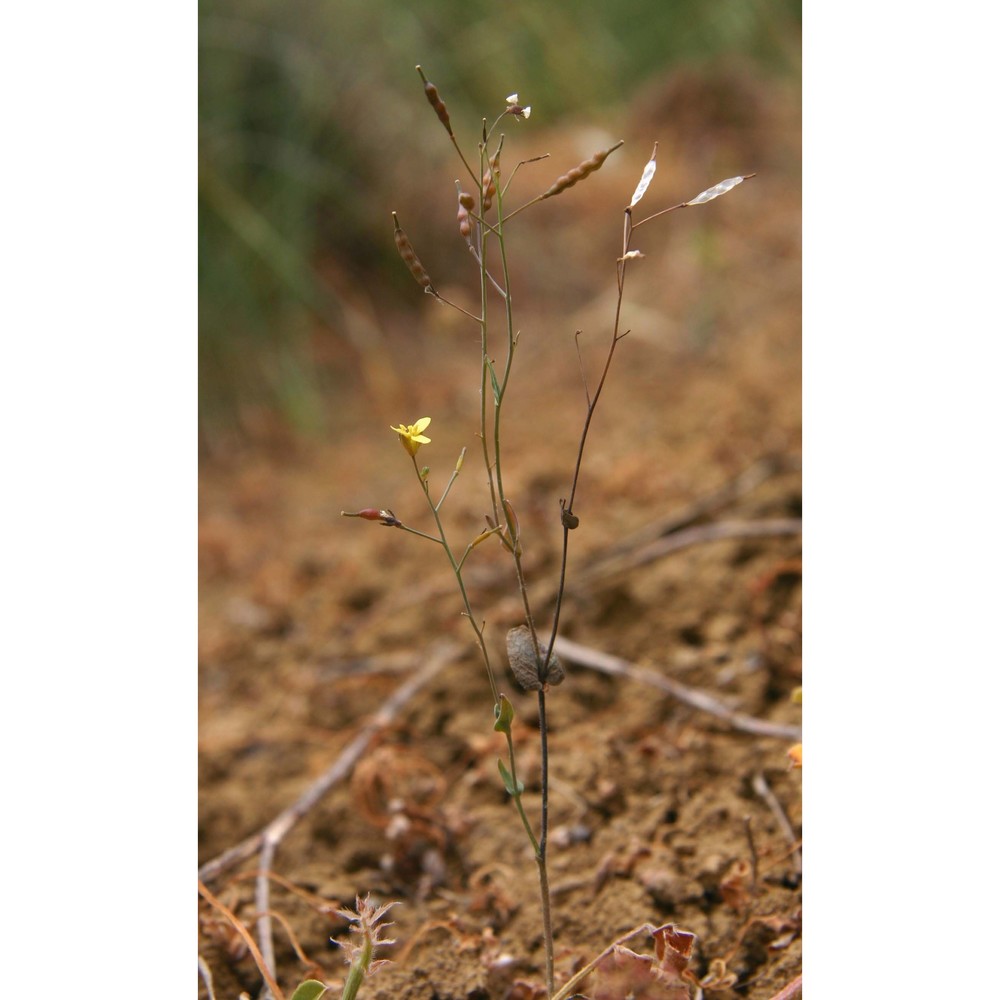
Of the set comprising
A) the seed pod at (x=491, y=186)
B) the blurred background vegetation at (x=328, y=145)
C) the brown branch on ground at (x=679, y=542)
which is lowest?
the seed pod at (x=491, y=186)

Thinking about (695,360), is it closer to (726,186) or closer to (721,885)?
(721,885)

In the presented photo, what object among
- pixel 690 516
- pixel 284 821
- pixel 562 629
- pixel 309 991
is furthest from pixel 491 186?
pixel 690 516

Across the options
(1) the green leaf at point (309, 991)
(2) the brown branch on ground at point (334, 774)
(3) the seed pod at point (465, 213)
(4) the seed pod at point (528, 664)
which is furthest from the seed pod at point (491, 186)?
(2) the brown branch on ground at point (334, 774)

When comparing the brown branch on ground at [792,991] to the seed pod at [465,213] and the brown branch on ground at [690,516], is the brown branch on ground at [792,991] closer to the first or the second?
the seed pod at [465,213]

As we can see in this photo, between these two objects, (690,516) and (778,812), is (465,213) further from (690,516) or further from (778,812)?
(690,516)

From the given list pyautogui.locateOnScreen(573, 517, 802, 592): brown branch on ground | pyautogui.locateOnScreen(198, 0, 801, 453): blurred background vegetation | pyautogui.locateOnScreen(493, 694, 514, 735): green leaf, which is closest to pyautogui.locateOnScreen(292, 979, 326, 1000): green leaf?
pyautogui.locateOnScreen(493, 694, 514, 735): green leaf

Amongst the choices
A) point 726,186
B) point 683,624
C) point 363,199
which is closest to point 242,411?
point 363,199
